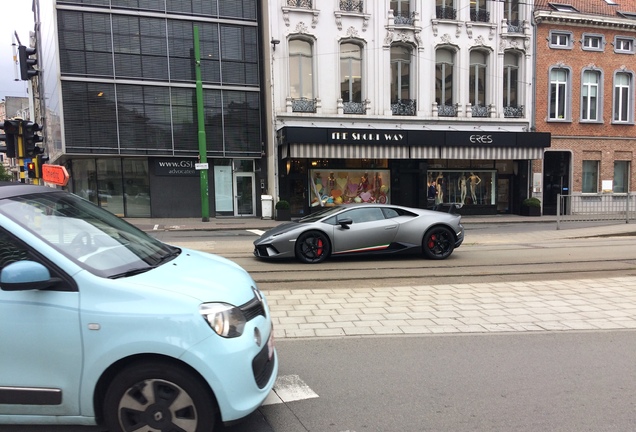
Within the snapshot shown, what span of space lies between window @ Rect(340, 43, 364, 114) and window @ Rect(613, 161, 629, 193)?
15.7 metres

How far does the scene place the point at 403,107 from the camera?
2316 centimetres

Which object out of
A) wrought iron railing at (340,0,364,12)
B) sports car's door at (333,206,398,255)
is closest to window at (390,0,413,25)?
wrought iron railing at (340,0,364,12)

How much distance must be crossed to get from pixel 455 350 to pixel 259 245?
5501 mm

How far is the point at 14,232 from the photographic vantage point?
2662 millimetres

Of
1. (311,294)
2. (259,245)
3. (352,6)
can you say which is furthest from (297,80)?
(311,294)

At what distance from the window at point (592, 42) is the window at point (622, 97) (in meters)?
2.07

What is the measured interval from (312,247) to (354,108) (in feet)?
48.8

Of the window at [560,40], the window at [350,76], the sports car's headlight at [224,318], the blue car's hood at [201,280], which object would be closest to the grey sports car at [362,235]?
the blue car's hood at [201,280]

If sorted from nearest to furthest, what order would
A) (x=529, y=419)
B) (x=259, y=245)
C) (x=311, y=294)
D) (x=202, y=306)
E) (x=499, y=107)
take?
(x=202, y=306), (x=529, y=419), (x=311, y=294), (x=259, y=245), (x=499, y=107)

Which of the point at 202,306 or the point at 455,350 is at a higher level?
the point at 202,306

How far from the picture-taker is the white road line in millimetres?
3420

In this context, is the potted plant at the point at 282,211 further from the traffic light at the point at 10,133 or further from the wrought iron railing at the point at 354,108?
the traffic light at the point at 10,133

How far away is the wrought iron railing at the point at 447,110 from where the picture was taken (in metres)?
23.5

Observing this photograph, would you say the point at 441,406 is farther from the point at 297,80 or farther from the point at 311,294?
the point at 297,80
